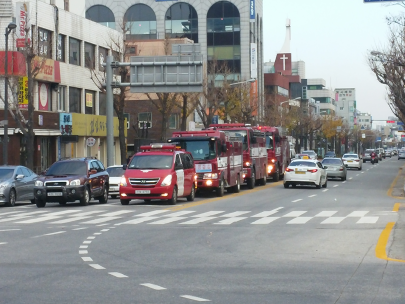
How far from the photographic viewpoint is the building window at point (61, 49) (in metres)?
52.2

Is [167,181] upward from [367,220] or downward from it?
upward

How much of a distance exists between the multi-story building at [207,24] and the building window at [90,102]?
136ft

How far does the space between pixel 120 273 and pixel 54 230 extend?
7583 mm

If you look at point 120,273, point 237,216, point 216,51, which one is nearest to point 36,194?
point 237,216

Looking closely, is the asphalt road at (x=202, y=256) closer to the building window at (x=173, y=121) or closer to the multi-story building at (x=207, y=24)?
the building window at (x=173, y=121)

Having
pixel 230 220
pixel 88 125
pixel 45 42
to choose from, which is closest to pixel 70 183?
pixel 230 220

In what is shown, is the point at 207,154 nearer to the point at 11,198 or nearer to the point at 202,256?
the point at 11,198

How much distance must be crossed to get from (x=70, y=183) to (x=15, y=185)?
3.18 m

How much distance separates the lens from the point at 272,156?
161ft

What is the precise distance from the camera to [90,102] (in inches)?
2299

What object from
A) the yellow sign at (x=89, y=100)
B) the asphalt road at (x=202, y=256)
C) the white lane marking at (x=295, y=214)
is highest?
the yellow sign at (x=89, y=100)

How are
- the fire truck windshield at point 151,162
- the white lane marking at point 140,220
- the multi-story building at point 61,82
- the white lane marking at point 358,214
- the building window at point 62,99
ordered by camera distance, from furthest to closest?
the building window at point 62,99, the multi-story building at point 61,82, the fire truck windshield at point 151,162, the white lane marking at point 358,214, the white lane marking at point 140,220

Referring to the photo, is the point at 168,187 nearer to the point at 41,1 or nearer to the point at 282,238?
the point at 282,238

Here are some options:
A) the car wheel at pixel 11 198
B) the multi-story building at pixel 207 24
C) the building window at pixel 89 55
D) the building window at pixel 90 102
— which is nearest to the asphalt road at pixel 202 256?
the car wheel at pixel 11 198
